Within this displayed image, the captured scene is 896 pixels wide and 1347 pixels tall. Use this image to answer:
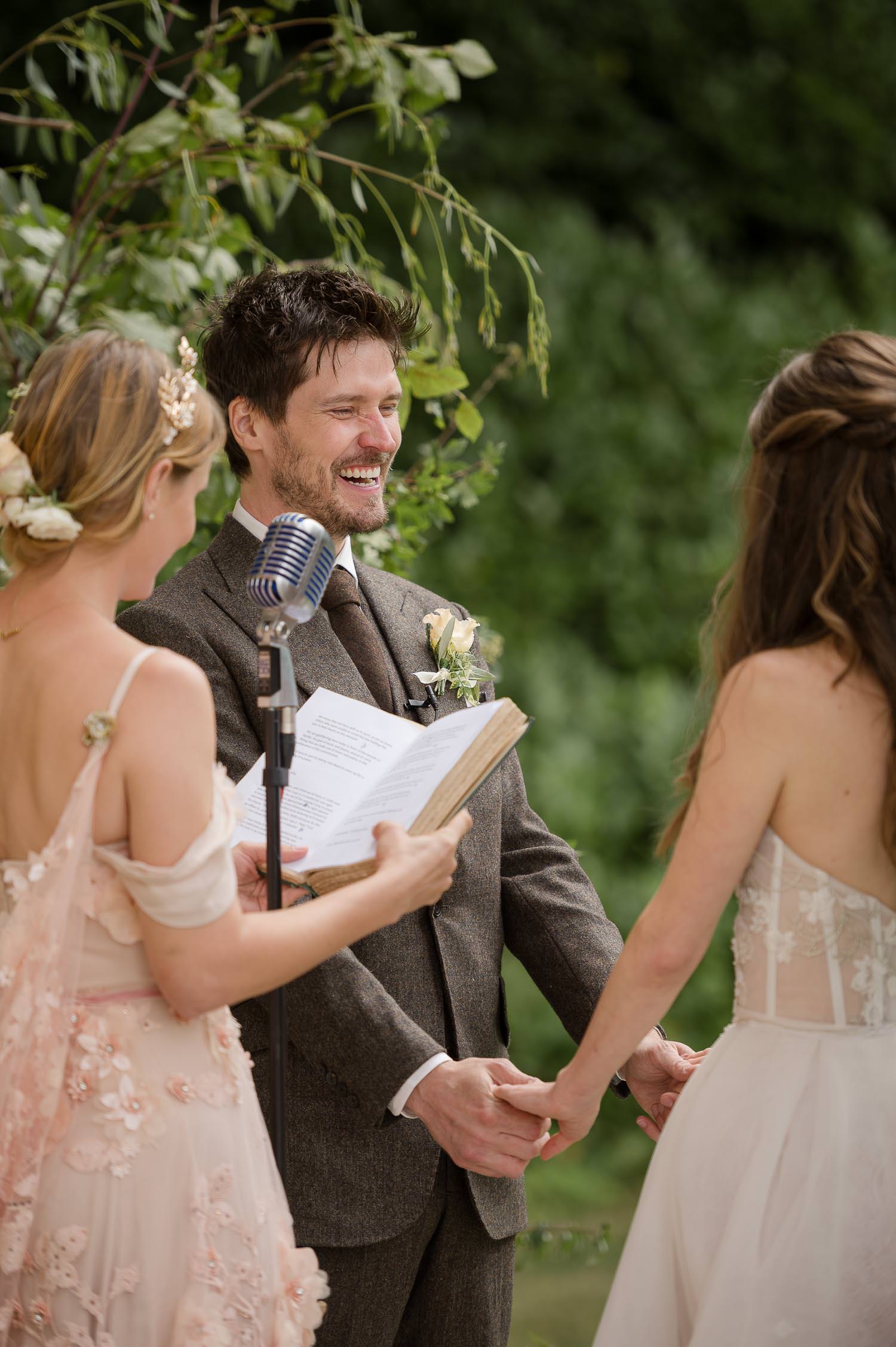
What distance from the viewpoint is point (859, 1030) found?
183 cm

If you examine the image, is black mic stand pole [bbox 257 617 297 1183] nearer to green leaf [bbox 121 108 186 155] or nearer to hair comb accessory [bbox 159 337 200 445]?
hair comb accessory [bbox 159 337 200 445]

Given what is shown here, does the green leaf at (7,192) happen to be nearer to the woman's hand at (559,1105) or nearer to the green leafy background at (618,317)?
the woman's hand at (559,1105)

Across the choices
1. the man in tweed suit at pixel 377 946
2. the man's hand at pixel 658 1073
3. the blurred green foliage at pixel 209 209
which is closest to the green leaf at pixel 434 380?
the blurred green foliage at pixel 209 209

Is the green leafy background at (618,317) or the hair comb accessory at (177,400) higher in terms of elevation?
the hair comb accessory at (177,400)

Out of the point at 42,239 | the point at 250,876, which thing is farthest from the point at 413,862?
the point at 42,239

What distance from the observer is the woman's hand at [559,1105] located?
6.75 feet

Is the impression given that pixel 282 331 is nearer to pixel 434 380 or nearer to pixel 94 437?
pixel 434 380

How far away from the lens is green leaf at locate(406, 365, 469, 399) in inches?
119

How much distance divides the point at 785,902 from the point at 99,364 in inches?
44.2

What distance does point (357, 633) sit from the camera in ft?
8.45

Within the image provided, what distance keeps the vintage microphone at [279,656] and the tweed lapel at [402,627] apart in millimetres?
743

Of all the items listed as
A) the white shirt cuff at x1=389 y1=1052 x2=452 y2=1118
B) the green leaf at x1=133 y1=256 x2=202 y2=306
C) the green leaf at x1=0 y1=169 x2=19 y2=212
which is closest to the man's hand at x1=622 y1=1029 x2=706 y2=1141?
the white shirt cuff at x1=389 y1=1052 x2=452 y2=1118

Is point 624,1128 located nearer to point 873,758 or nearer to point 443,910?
point 443,910

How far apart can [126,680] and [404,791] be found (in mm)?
446
